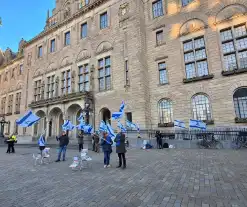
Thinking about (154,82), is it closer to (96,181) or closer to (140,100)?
(140,100)

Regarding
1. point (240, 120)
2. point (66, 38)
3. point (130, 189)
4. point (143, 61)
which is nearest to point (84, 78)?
point (143, 61)

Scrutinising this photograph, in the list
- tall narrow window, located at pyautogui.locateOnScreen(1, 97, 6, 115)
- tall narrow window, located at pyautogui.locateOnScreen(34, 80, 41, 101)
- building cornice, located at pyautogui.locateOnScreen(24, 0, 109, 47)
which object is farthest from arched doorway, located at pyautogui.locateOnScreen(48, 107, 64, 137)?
tall narrow window, located at pyautogui.locateOnScreen(1, 97, 6, 115)

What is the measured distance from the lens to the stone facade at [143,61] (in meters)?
18.8

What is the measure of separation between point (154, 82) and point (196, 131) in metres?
7.81

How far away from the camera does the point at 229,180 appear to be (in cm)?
575

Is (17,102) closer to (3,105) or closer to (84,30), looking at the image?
(3,105)

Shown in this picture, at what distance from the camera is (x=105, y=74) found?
2530 centimetres

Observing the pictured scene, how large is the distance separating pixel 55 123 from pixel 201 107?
21.7 metres

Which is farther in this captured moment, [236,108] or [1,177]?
[236,108]

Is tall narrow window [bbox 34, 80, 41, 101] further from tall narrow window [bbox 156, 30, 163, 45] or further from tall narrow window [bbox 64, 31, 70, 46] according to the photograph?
tall narrow window [bbox 156, 30, 163, 45]

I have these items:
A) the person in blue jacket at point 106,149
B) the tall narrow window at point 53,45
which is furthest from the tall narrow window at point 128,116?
the tall narrow window at point 53,45

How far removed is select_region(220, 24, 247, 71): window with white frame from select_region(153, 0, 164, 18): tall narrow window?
8.55 meters

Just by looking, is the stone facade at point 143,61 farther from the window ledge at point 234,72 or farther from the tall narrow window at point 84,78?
the tall narrow window at point 84,78

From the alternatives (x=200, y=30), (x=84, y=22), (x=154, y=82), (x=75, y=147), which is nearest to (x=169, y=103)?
(x=154, y=82)
